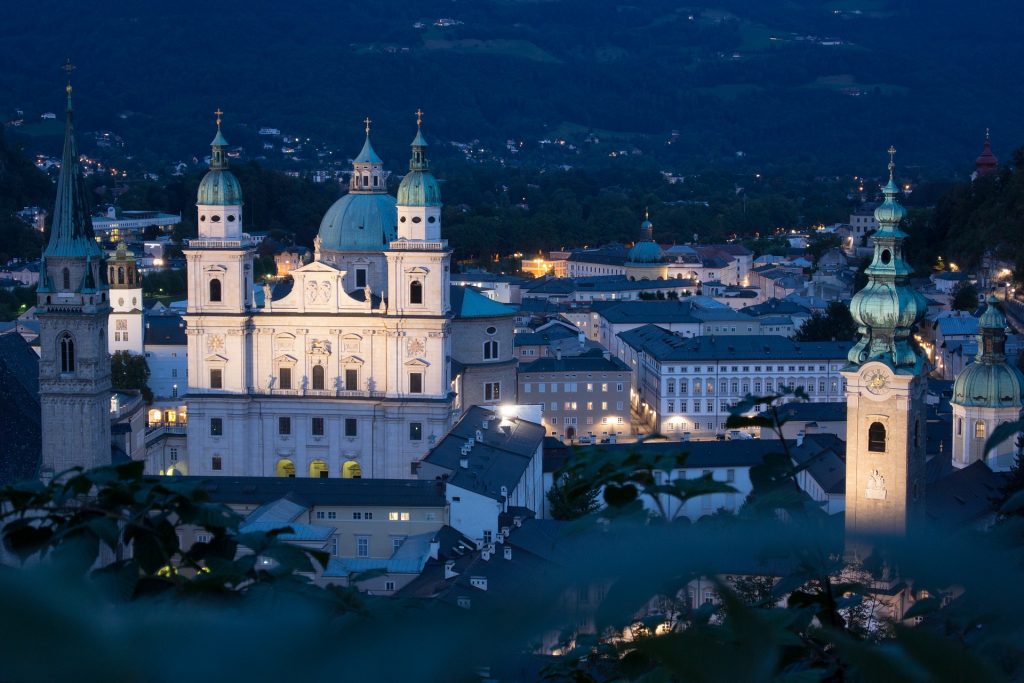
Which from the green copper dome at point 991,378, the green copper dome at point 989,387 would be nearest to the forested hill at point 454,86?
the green copper dome at point 991,378

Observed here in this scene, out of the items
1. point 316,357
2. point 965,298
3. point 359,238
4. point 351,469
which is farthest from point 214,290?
point 965,298

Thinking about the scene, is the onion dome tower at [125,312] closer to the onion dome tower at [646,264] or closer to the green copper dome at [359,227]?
the green copper dome at [359,227]

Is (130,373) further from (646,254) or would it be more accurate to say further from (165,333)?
(646,254)

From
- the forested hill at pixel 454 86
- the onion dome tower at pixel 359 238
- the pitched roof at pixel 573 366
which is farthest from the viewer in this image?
the forested hill at pixel 454 86

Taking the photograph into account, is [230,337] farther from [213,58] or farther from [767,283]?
[213,58]

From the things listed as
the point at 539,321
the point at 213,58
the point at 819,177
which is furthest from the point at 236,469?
the point at 213,58

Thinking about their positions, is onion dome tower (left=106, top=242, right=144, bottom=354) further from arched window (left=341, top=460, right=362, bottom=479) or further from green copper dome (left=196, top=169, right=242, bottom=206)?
arched window (left=341, top=460, right=362, bottom=479)
